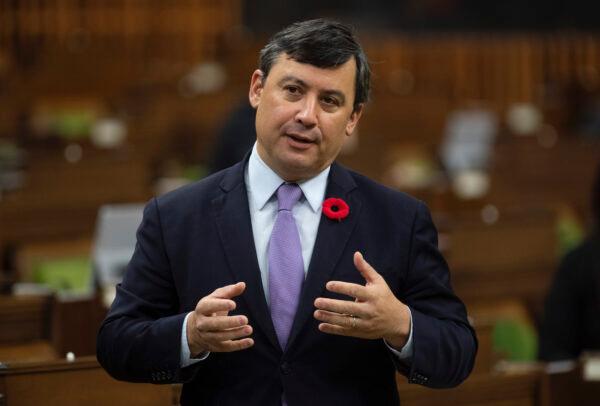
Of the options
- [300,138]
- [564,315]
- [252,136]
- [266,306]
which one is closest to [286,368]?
[266,306]

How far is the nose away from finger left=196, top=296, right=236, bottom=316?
44 centimetres

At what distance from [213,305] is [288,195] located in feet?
1.31

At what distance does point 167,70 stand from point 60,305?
12.9m

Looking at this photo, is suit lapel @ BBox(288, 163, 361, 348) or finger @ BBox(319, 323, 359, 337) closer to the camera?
finger @ BBox(319, 323, 359, 337)

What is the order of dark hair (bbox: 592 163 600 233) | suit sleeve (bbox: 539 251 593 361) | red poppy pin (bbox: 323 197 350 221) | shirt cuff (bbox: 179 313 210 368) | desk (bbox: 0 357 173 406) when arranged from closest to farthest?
1. shirt cuff (bbox: 179 313 210 368)
2. red poppy pin (bbox: 323 197 350 221)
3. desk (bbox: 0 357 173 406)
4. suit sleeve (bbox: 539 251 593 361)
5. dark hair (bbox: 592 163 600 233)

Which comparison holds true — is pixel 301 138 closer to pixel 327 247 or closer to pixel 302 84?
pixel 302 84

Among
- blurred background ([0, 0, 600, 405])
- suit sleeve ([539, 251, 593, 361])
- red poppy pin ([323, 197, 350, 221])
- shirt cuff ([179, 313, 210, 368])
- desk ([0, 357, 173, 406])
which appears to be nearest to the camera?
shirt cuff ([179, 313, 210, 368])

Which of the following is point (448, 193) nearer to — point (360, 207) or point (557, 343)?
point (557, 343)

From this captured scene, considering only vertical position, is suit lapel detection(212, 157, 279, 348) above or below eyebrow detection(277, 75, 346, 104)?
below

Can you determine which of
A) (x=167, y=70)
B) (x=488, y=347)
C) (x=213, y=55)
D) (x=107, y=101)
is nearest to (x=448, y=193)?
(x=488, y=347)

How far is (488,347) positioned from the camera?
3.86m

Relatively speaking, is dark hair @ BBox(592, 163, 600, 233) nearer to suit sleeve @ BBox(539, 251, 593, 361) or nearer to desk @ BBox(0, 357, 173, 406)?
suit sleeve @ BBox(539, 251, 593, 361)

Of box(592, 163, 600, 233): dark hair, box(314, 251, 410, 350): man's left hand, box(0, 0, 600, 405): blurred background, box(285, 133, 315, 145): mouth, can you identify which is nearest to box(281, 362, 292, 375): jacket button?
box(314, 251, 410, 350): man's left hand

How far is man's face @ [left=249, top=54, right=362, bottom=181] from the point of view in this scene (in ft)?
8.10
